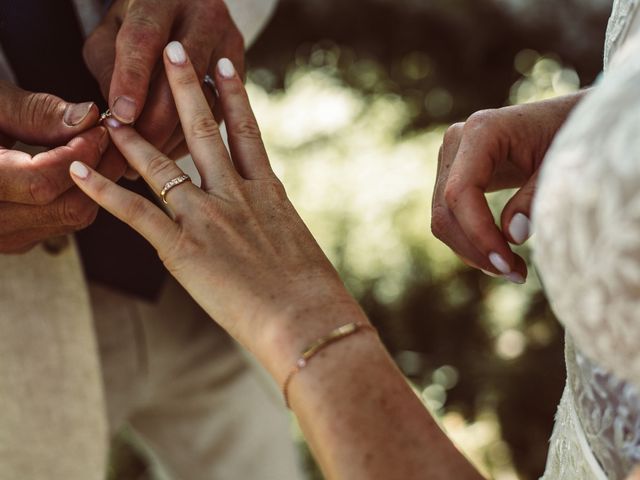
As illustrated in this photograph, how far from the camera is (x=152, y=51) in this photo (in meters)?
1.15

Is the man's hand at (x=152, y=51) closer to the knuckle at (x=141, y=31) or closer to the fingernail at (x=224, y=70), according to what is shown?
the knuckle at (x=141, y=31)

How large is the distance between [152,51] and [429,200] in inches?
51.3

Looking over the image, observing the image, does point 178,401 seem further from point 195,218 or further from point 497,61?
point 497,61

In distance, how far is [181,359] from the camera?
1.76 metres

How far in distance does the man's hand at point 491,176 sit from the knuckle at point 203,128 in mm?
298

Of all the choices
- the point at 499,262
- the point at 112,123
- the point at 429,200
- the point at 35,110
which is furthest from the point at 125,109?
the point at 429,200

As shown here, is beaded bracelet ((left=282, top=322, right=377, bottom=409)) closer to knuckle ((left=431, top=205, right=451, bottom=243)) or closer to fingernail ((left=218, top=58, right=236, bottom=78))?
knuckle ((left=431, top=205, right=451, bottom=243))

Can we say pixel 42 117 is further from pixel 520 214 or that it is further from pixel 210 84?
pixel 520 214

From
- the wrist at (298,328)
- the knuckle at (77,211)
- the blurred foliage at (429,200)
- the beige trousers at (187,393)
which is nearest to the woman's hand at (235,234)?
the wrist at (298,328)

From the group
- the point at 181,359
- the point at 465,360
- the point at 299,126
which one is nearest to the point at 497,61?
the point at 299,126

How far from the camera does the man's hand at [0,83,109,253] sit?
1056mm

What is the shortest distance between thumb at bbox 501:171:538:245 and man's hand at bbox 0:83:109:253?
562 millimetres

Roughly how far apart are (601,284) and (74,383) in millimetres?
1102

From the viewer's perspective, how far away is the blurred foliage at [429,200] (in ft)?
7.41
